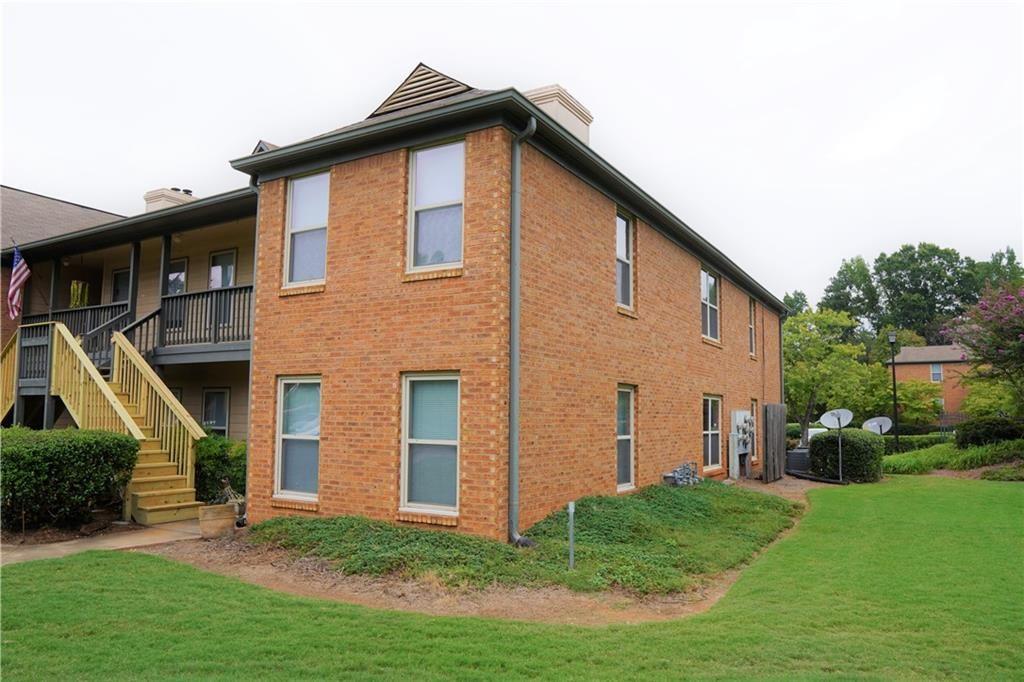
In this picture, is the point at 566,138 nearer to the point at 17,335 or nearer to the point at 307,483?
the point at 307,483

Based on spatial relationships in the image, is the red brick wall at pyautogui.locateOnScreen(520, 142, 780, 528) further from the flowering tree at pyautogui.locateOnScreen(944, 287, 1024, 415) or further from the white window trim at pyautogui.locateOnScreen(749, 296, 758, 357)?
the flowering tree at pyautogui.locateOnScreen(944, 287, 1024, 415)

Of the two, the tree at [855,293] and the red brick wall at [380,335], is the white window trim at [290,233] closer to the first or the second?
the red brick wall at [380,335]

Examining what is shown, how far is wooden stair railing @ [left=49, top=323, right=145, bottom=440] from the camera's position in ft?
40.4

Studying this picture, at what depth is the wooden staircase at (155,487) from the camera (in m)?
11.6

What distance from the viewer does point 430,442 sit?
920 centimetres

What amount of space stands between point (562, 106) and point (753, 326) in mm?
12485

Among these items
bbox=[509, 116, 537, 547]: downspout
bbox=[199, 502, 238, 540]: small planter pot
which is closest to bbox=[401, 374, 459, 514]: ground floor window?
bbox=[509, 116, 537, 547]: downspout

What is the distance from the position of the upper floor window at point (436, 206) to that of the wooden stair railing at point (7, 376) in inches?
437

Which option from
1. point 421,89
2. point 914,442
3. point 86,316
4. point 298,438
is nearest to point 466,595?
point 298,438

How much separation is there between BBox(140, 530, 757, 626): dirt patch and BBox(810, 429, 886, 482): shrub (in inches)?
517

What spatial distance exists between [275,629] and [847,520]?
10166 mm

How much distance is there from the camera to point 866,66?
11.4 meters

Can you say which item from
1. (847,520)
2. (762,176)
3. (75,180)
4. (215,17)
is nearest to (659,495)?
(847,520)

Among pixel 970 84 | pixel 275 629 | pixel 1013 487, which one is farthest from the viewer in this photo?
pixel 1013 487
